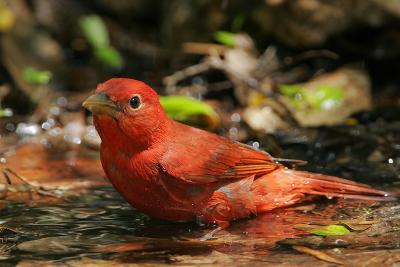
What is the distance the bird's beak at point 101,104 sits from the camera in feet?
14.7

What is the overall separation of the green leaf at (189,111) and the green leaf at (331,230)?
2.68 meters

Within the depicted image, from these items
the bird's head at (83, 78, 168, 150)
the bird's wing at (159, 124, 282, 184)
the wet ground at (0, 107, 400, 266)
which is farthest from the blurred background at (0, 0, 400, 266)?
the bird's head at (83, 78, 168, 150)

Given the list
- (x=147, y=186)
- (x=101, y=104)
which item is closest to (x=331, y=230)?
(x=147, y=186)

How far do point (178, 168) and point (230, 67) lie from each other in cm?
343

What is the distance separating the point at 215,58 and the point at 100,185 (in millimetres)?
2708

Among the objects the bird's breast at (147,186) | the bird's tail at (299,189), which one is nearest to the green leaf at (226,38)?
the bird's tail at (299,189)

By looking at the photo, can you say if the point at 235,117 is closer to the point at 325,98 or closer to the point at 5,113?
the point at 325,98

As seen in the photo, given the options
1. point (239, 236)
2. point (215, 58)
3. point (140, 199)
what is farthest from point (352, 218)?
point (215, 58)

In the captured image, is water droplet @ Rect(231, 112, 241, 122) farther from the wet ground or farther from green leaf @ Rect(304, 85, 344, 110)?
the wet ground

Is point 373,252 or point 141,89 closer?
point 373,252

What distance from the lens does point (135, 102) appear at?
469cm

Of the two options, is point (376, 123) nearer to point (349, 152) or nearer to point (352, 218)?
point (349, 152)

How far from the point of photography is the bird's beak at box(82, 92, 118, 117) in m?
4.48

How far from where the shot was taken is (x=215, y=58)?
8031mm
